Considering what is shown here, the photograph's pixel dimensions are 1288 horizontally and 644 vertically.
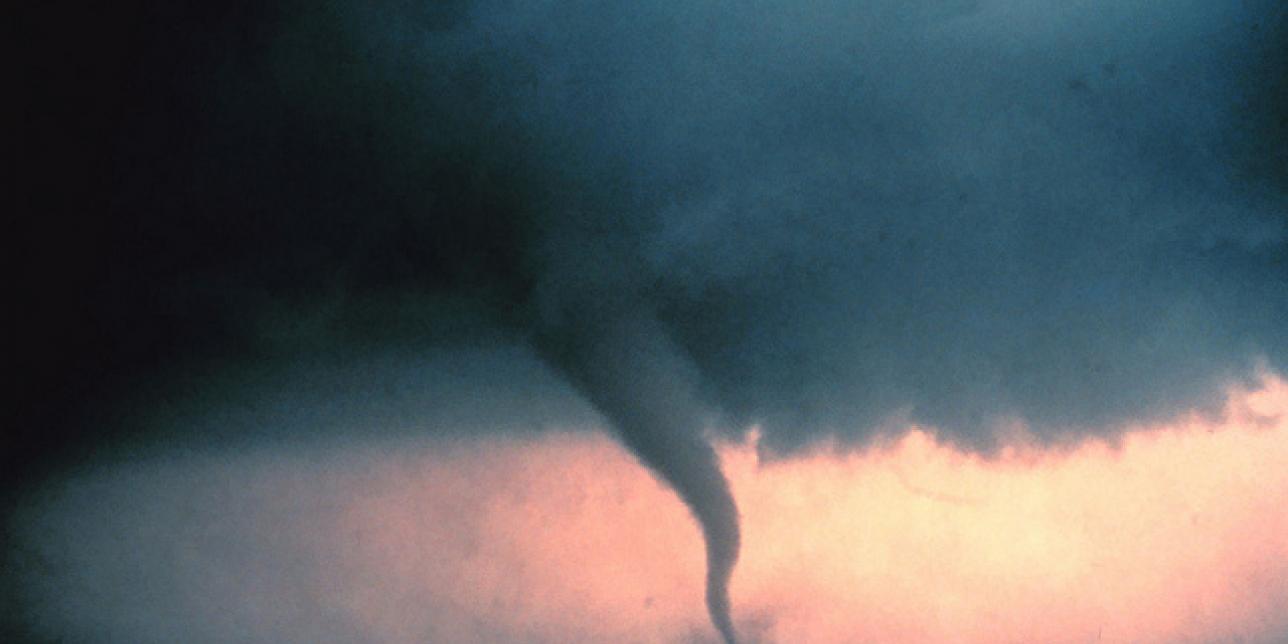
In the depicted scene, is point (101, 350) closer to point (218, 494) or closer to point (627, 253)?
point (218, 494)

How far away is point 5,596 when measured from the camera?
57.7 inches

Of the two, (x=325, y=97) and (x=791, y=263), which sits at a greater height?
(x=791, y=263)

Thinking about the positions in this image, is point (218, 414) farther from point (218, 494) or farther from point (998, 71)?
point (998, 71)

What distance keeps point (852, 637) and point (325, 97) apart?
1.97m

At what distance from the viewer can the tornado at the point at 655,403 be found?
1.43 metres

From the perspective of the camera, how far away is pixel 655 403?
148 centimetres

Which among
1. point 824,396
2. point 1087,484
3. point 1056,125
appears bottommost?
point 824,396

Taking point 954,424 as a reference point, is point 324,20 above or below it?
above

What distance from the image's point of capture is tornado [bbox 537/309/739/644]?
143 centimetres

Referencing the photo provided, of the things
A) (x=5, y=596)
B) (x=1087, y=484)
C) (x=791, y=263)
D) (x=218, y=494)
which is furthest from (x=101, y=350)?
(x=1087, y=484)

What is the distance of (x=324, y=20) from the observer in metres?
1.49

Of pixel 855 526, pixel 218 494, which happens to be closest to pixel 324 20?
pixel 218 494

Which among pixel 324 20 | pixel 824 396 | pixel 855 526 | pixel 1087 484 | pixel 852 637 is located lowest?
pixel 852 637

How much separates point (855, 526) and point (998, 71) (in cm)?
124
